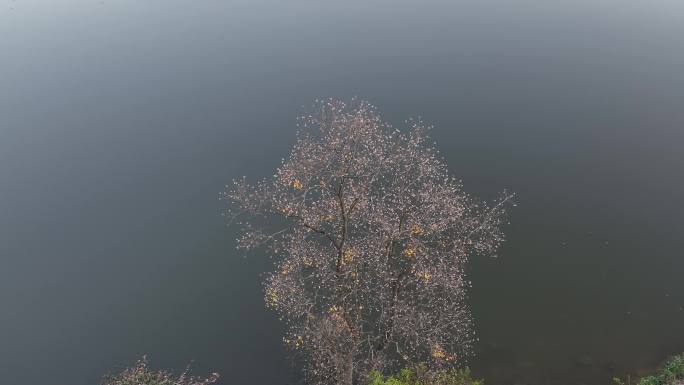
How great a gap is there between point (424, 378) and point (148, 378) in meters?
9.34

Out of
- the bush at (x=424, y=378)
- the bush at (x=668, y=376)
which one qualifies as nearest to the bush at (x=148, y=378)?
the bush at (x=424, y=378)

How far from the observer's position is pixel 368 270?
63.8 ft

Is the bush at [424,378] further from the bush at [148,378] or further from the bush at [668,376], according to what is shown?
the bush at [148,378]

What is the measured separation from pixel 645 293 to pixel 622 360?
3.51 meters

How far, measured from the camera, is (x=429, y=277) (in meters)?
18.7

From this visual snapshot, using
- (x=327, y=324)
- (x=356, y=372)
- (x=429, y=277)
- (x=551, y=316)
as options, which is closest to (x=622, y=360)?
(x=551, y=316)

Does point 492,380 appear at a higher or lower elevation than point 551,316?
lower

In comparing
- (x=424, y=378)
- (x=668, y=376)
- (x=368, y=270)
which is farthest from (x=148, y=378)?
(x=668, y=376)

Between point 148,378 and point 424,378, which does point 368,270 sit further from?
point 148,378

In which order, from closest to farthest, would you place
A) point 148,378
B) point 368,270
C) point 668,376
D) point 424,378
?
point 148,378, point 668,376, point 424,378, point 368,270

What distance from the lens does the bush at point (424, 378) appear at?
17.8 meters

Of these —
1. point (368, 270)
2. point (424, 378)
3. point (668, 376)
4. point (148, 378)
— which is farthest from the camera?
point (368, 270)

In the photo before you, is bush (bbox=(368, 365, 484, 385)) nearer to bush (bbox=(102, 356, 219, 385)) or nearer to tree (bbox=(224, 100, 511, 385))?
tree (bbox=(224, 100, 511, 385))

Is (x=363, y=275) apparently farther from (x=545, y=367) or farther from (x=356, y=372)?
(x=545, y=367)
